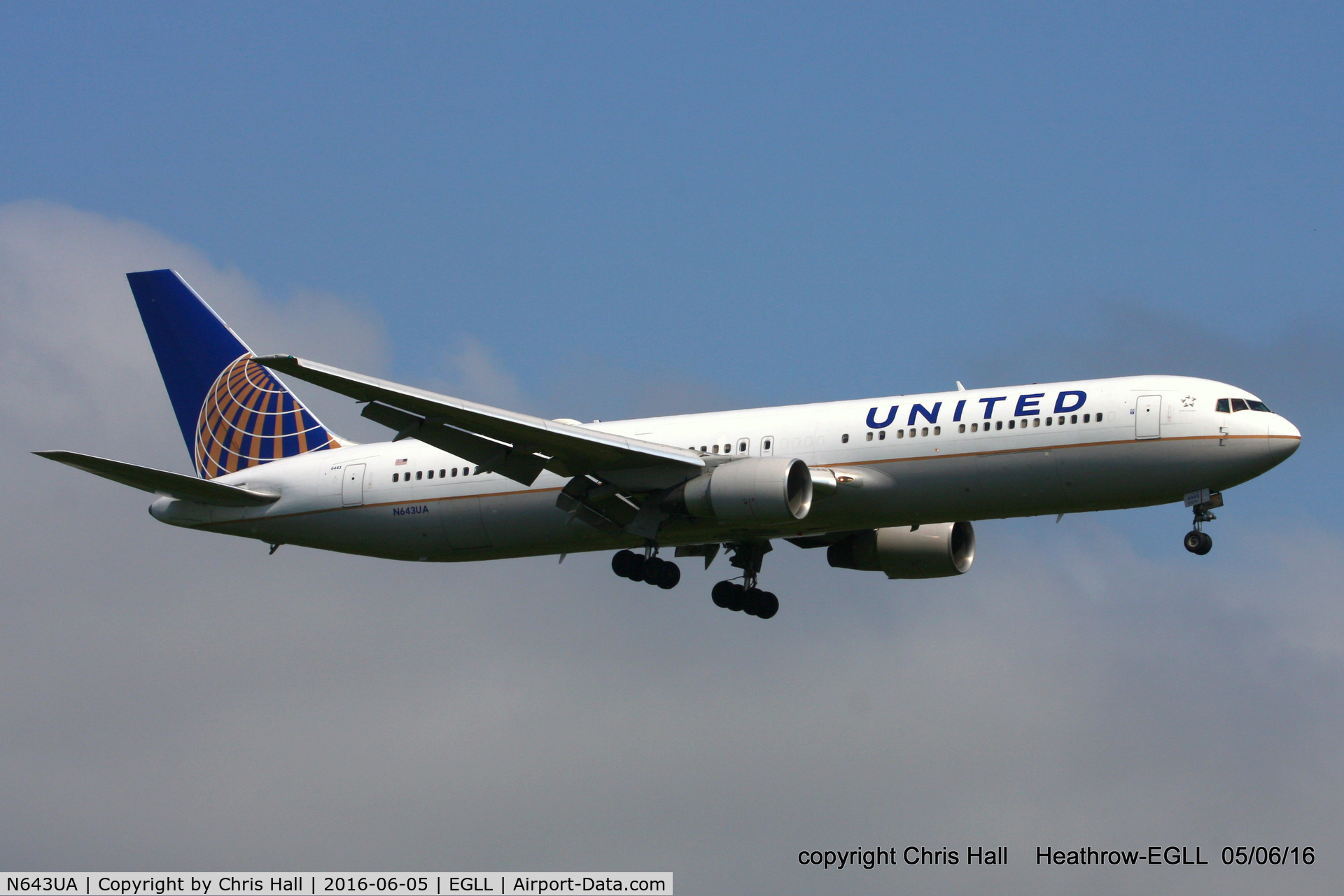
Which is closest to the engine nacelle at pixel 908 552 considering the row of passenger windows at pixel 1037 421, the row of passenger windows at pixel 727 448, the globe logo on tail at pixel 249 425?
the row of passenger windows at pixel 727 448

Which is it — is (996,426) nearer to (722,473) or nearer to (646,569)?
(722,473)

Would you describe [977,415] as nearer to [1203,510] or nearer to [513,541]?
[1203,510]

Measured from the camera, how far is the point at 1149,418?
35.8m

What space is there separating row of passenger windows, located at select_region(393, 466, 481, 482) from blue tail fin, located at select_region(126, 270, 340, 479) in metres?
3.89

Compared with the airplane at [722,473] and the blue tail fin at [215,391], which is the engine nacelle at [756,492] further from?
the blue tail fin at [215,391]

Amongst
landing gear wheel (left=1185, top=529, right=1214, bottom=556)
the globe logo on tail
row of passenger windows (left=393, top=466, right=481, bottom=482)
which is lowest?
landing gear wheel (left=1185, top=529, right=1214, bottom=556)

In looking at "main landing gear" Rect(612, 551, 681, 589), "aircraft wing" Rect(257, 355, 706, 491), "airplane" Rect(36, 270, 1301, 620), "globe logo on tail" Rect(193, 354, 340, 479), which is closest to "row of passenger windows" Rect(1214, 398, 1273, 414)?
"airplane" Rect(36, 270, 1301, 620)

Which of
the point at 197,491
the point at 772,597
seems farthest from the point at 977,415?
the point at 197,491

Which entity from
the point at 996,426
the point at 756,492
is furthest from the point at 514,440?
the point at 996,426

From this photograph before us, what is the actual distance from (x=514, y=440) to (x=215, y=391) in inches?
531

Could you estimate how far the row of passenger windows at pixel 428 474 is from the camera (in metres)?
41.1

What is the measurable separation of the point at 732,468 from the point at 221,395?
668 inches

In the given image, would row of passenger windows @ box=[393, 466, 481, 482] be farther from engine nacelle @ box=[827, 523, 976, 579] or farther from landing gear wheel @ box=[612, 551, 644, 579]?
engine nacelle @ box=[827, 523, 976, 579]

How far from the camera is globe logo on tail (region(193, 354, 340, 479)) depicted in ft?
148
